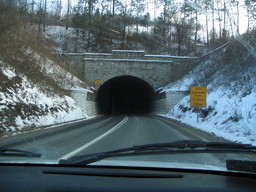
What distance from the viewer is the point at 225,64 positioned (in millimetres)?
23672

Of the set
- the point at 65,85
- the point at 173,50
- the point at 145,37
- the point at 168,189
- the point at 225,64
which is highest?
the point at 145,37

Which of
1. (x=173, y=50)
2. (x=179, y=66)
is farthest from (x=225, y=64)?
(x=173, y=50)

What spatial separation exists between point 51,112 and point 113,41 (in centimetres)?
3343

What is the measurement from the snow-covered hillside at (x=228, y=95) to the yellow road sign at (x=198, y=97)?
0.67 m

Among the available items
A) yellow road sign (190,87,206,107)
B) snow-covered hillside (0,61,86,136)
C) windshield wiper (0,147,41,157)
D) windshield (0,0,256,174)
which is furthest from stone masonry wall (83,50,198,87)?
windshield wiper (0,147,41,157)

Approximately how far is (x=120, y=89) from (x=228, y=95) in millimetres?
33775

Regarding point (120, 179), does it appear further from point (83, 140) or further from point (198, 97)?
point (198, 97)

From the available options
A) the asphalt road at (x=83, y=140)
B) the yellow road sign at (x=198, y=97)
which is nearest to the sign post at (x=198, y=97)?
the yellow road sign at (x=198, y=97)

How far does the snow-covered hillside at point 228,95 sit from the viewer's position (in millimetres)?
10062

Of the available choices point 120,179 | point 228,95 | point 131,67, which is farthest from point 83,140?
point 131,67

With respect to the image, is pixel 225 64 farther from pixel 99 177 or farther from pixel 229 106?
pixel 99 177

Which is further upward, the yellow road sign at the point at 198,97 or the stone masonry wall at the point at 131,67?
the stone masonry wall at the point at 131,67

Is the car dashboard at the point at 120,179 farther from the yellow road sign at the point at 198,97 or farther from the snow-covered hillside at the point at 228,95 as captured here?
the yellow road sign at the point at 198,97

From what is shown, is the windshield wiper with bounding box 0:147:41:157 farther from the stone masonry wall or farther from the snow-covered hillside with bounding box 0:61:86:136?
the stone masonry wall
